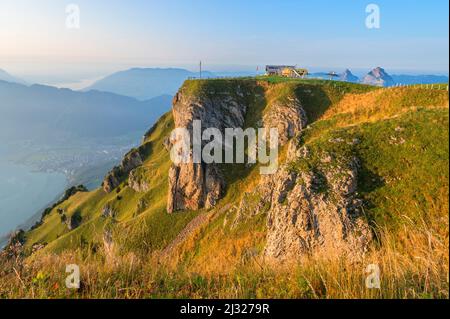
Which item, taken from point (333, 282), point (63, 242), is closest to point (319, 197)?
point (333, 282)

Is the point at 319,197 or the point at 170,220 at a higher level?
the point at 319,197

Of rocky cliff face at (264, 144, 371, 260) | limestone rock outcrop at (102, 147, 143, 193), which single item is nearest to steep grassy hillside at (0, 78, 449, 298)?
rocky cliff face at (264, 144, 371, 260)

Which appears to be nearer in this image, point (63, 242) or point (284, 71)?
point (63, 242)

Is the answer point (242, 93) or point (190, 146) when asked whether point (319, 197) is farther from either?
point (242, 93)

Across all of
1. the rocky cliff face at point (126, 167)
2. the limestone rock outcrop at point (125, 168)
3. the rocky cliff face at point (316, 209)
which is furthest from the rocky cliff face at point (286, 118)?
the limestone rock outcrop at point (125, 168)

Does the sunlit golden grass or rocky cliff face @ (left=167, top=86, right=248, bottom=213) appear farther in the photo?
rocky cliff face @ (left=167, top=86, right=248, bottom=213)

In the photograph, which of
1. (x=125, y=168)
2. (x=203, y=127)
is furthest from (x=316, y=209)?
(x=125, y=168)

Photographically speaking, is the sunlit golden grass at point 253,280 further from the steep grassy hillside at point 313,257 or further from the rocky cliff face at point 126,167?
the rocky cliff face at point 126,167

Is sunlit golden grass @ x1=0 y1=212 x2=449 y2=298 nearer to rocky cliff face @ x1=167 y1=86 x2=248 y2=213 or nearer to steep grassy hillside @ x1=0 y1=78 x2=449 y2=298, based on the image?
steep grassy hillside @ x1=0 y1=78 x2=449 y2=298

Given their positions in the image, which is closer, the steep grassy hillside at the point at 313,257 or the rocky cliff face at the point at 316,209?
the steep grassy hillside at the point at 313,257
